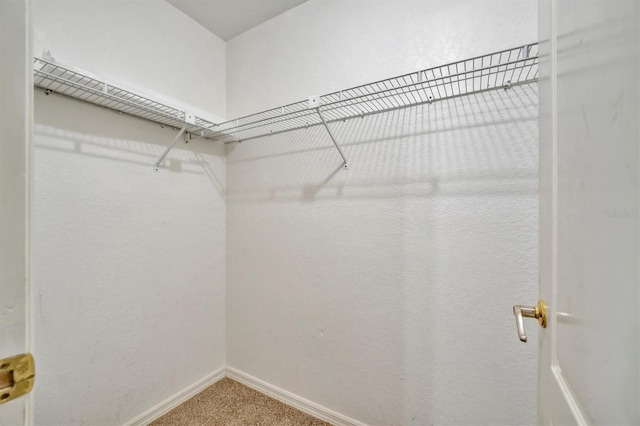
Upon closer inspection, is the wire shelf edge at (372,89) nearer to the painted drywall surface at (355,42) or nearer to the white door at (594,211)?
the painted drywall surface at (355,42)

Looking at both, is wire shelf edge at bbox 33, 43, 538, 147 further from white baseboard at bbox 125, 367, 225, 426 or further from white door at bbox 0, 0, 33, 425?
white baseboard at bbox 125, 367, 225, 426

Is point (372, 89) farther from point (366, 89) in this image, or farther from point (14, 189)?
point (14, 189)

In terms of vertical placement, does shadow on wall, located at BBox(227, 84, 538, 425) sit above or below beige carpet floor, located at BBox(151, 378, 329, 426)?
above

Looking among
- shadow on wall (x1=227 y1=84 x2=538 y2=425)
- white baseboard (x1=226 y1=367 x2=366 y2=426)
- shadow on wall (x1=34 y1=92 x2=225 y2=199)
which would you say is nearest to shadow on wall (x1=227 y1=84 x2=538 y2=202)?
shadow on wall (x1=227 y1=84 x2=538 y2=425)

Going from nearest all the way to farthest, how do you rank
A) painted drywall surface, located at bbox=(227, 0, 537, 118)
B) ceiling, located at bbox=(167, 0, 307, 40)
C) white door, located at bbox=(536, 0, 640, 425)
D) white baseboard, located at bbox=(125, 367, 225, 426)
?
white door, located at bbox=(536, 0, 640, 425), painted drywall surface, located at bbox=(227, 0, 537, 118), white baseboard, located at bbox=(125, 367, 225, 426), ceiling, located at bbox=(167, 0, 307, 40)

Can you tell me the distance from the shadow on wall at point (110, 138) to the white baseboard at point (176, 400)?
1.35m

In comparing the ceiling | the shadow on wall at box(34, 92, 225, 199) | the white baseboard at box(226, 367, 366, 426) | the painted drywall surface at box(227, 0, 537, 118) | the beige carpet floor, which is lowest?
the beige carpet floor

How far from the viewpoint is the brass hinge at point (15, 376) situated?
346mm

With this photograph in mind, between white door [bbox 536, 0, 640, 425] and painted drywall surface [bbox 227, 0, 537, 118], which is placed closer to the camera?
white door [bbox 536, 0, 640, 425]

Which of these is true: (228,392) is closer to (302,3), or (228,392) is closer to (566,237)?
(566,237)

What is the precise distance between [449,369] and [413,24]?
163cm

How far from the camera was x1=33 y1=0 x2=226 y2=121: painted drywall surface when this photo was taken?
115 centimetres

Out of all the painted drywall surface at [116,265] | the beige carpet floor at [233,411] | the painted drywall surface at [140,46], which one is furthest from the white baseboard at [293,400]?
the painted drywall surface at [140,46]

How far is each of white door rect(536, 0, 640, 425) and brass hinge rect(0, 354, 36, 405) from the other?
73 cm
